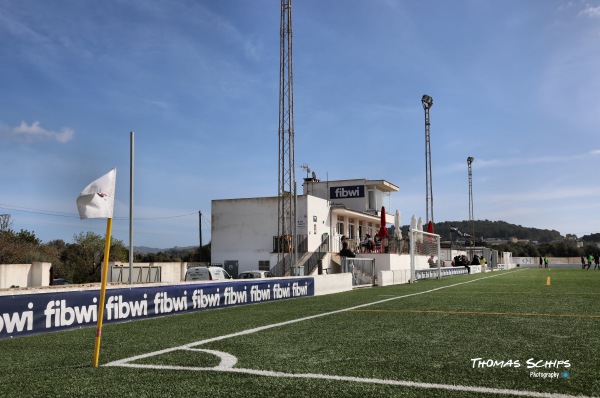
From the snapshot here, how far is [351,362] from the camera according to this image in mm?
6262

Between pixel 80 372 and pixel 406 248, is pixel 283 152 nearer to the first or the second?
pixel 406 248

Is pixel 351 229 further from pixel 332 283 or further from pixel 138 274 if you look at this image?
pixel 332 283

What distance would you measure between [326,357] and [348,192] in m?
48.9

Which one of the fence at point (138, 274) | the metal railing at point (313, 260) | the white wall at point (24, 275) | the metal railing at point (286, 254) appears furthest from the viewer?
the metal railing at point (286, 254)

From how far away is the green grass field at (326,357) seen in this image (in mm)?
5059

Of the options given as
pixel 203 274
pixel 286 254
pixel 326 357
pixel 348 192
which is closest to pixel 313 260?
pixel 286 254

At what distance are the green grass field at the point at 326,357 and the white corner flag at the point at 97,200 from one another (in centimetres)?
185

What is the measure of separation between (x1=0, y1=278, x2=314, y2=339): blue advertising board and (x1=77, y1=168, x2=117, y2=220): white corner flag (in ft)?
13.7

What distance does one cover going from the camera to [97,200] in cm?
674

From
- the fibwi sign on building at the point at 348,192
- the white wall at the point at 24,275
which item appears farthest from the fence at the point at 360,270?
the fibwi sign on building at the point at 348,192

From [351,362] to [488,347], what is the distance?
2084 mm

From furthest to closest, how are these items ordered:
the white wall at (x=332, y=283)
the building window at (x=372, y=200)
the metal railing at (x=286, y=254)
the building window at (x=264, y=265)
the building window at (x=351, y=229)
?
the building window at (x=372, y=200) < the building window at (x=351, y=229) < the building window at (x=264, y=265) < the metal railing at (x=286, y=254) < the white wall at (x=332, y=283)

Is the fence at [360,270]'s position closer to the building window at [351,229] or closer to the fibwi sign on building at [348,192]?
the building window at [351,229]

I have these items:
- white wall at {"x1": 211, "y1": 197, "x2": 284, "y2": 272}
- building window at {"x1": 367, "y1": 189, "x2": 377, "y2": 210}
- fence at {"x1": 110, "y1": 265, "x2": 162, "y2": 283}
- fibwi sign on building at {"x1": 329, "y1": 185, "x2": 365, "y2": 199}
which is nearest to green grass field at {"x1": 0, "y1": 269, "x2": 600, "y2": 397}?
fence at {"x1": 110, "y1": 265, "x2": 162, "y2": 283}
